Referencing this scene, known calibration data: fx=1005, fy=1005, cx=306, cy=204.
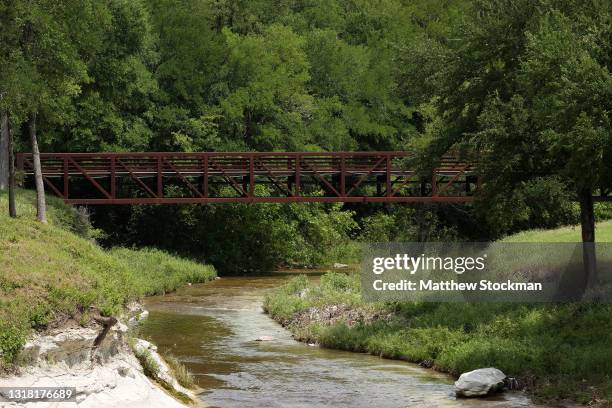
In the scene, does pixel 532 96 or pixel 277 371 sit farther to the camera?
pixel 532 96

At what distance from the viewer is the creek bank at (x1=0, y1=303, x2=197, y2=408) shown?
18.6 m

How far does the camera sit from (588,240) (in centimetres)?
2802

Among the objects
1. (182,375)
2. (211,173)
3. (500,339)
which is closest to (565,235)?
(500,339)

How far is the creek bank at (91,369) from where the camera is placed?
18.6m

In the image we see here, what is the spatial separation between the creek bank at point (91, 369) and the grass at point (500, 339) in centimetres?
819

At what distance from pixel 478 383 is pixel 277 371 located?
5611mm

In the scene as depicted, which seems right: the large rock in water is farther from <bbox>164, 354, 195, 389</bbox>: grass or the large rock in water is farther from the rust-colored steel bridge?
the rust-colored steel bridge

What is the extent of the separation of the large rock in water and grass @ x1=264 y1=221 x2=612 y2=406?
80 centimetres

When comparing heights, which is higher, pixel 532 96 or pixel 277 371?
pixel 532 96

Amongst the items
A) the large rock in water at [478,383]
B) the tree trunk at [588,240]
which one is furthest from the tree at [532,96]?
the large rock in water at [478,383]

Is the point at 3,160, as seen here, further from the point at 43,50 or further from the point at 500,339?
the point at 500,339

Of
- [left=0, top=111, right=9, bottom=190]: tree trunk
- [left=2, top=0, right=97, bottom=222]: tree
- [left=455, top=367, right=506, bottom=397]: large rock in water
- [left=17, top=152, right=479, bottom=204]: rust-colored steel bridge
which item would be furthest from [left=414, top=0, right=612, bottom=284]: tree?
[left=0, top=111, right=9, bottom=190]: tree trunk

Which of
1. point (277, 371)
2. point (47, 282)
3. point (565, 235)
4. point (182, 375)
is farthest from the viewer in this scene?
point (565, 235)

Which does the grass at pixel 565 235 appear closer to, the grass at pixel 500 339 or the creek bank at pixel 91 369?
the grass at pixel 500 339
